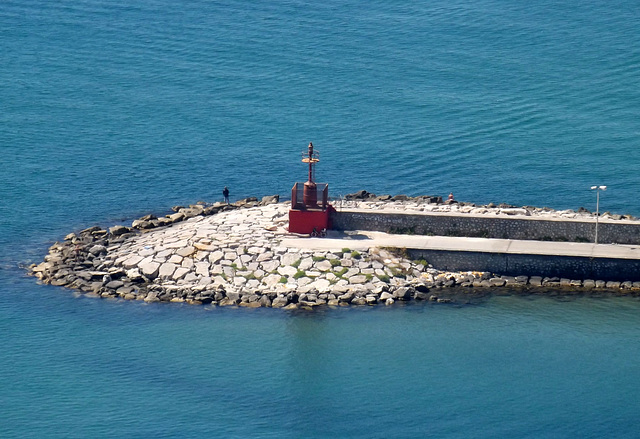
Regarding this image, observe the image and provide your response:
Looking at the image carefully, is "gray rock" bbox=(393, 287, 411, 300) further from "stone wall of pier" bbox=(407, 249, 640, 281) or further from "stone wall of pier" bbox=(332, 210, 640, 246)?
"stone wall of pier" bbox=(332, 210, 640, 246)

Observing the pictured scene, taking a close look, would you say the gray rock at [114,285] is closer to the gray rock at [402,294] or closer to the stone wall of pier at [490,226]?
the stone wall of pier at [490,226]

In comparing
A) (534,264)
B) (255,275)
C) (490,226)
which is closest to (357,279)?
(255,275)

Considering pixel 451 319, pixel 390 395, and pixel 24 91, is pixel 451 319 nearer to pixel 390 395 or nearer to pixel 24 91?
pixel 390 395

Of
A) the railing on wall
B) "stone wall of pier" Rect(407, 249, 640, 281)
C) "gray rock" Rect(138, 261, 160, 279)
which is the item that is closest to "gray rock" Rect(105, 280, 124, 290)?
"gray rock" Rect(138, 261, 160, 279)

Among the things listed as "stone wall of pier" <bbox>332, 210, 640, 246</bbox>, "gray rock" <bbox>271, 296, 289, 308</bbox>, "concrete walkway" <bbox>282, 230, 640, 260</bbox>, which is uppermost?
"stone wall of pier" <bbox>332, 210, 640, 246</bbox>

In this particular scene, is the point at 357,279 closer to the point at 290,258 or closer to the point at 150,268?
the point at 290,258

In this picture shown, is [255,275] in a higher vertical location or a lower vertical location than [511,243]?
lower

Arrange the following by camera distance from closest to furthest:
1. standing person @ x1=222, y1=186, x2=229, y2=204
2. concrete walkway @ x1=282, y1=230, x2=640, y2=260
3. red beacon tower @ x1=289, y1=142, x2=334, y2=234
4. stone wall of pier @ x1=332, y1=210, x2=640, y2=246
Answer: concrete walkway @ x1=282, y1=230, x2=640, y2=260
stone wall of pier @ x1=332, y1=210, x2=640, y2=246
red beacon tower @ x1=289, y1=142, x2=334, y2=234
standing person @ x1=222, y1=186, x2=229, y2=204
